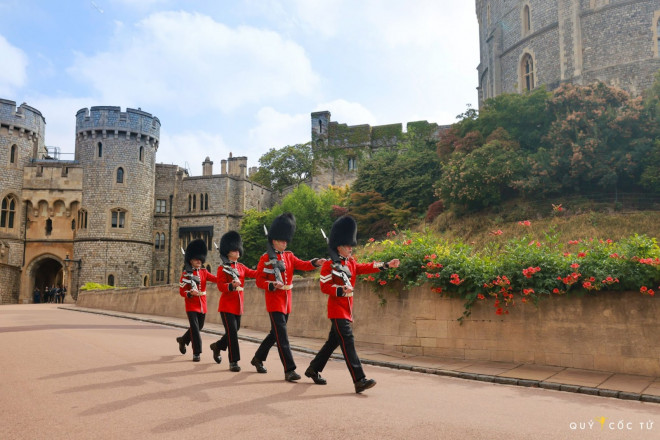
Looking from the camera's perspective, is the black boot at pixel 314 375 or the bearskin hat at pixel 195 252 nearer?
the black boot at pixel 314 375

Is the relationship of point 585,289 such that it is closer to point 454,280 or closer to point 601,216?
point 454,280

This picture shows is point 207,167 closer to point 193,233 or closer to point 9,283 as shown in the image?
point 193,233

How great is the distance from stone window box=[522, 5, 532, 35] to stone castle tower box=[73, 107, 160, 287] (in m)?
33.2

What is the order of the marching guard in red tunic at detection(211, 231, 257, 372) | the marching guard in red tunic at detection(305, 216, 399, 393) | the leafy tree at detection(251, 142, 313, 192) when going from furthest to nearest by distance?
the leafy tree at detection(251, 142, 313, 192) < the marching guard in red tunic at detection(211, 231, 257, 372) < the marching guard in red tunic at detection(305, 216, 399, 393)

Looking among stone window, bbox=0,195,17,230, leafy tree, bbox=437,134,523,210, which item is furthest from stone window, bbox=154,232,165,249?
leafy tree, bbox=437,134,523,210

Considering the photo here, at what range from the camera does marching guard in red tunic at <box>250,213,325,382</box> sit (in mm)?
7965

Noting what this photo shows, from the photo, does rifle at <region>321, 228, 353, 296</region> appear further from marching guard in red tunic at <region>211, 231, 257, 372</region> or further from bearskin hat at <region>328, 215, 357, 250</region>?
marching guard in red tunic at <region>211, 231, 257, 372</region>

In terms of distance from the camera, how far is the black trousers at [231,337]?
889 cm

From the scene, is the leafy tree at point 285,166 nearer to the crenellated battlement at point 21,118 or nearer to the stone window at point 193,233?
the stone window at point 193,233

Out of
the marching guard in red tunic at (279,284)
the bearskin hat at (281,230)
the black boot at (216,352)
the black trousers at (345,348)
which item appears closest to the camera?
the black trousers at (345,348)

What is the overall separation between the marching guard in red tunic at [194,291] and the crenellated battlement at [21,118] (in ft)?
152

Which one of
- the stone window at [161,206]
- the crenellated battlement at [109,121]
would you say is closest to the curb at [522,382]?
the crenellated battlement at [109,121]

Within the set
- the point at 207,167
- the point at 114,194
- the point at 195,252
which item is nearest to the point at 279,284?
the point at 195,252

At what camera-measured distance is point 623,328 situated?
9.05 m
